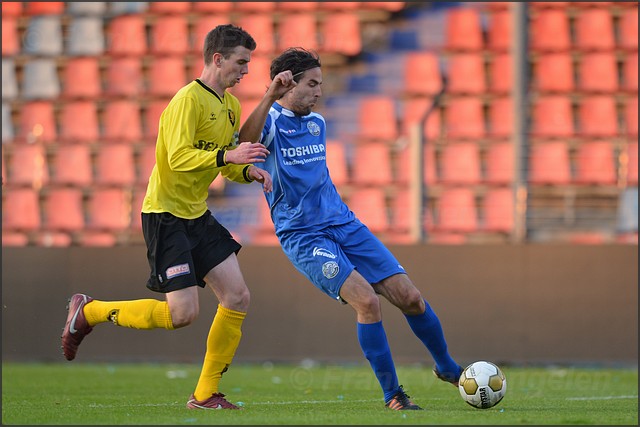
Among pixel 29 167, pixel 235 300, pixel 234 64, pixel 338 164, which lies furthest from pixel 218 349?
pixel 29 167

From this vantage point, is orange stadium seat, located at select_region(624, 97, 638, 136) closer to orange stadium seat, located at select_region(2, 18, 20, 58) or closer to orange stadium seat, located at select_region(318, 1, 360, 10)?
orange stadium seat, located at select_region(318, 1, 360, 10)

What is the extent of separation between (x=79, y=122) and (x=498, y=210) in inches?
197

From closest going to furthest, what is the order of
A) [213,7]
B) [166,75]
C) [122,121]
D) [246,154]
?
[246,154], [122,121], [166,75], [213,7]

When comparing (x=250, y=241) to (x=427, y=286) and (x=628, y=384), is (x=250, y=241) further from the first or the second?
(x=628, y=384)

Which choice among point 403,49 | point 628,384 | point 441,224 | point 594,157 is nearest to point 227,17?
point 403,49

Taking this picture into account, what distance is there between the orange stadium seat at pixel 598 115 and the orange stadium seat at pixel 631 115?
12 cm

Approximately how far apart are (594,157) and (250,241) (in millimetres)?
3764

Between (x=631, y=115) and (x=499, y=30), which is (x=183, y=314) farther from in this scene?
(x=631, y=115)

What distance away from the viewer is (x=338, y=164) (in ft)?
38.0

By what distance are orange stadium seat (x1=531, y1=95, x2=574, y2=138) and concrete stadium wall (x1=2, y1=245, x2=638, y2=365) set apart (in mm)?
1740

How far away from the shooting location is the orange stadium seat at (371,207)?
11.1 metres

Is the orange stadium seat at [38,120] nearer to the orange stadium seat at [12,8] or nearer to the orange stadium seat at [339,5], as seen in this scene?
the orange stadium seat at [12,8]

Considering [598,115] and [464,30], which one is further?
[464,30]

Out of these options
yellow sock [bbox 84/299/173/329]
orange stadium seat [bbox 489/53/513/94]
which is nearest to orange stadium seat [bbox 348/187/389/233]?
orange stadium seat [bbox 489/53/513/94]
